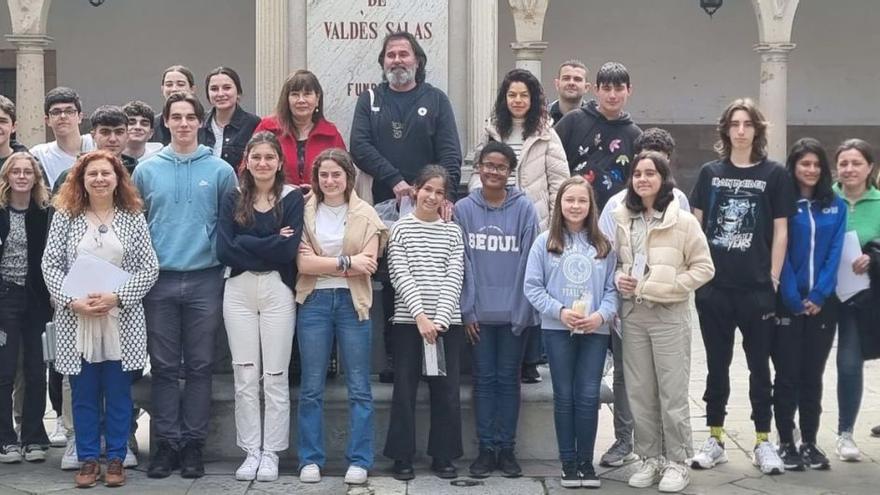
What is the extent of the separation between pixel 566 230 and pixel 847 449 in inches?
83.8

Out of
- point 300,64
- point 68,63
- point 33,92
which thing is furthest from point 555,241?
point 68,63

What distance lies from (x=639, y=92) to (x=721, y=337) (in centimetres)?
1398

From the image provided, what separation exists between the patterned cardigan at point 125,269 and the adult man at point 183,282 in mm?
108

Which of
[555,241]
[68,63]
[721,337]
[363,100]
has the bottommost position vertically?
[721,337]

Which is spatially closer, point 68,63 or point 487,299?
point 487,299

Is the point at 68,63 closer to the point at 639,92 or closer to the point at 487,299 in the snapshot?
the point at 639,92

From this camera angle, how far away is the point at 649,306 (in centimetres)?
653

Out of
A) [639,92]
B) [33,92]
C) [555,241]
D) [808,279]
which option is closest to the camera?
[555,241]

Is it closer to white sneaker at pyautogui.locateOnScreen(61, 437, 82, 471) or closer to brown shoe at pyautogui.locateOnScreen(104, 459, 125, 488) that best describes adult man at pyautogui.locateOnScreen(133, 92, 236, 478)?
brown shoe at pyautogui.locateOnScreen(104, 459, 125, 488)

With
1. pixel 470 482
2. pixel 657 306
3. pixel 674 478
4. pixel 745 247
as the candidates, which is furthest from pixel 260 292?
pixel 745 247

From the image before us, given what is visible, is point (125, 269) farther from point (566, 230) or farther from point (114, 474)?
point (566, 230)

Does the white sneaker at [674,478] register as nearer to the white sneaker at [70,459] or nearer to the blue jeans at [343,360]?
the blue jeans at [343,360]

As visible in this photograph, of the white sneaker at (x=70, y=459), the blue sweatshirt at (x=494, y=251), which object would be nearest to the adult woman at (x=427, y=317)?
the blue sweatshirt at (x=494, y=251)

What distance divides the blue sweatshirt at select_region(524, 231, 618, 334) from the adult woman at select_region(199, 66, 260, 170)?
5.87 feet
